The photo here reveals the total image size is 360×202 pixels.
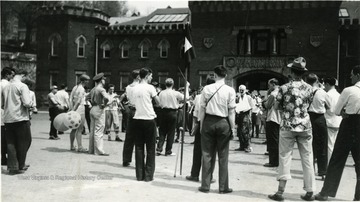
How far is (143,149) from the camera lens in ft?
26.6

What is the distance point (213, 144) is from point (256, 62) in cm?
2719

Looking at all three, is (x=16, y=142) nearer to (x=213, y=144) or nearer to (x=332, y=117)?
(x=213, y=144)

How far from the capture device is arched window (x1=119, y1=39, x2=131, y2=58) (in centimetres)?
4034

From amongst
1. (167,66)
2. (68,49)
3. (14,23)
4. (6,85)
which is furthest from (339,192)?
(14,23)

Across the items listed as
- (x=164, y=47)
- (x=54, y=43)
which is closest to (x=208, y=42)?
(x=164, y=47)

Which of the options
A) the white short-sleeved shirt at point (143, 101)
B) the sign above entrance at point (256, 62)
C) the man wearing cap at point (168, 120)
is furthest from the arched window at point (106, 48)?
the white short-sleeved shirt at point (143, 101)

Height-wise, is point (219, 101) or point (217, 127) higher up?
point (219, 101)

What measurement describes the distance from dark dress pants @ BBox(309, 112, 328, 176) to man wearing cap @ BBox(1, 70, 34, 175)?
20.4 feet

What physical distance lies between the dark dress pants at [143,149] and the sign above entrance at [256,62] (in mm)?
26212

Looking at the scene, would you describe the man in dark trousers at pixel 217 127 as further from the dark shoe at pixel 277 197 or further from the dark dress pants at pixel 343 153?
the dark dress pants at pixel 343 153

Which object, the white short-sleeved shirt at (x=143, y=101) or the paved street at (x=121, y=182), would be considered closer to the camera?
the paved street at (x=121, y=182)

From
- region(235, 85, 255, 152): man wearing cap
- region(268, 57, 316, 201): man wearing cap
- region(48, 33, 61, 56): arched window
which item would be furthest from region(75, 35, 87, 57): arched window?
region(268, 57, 316, 201): man wearing cap

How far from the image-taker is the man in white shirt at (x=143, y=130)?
7.95m

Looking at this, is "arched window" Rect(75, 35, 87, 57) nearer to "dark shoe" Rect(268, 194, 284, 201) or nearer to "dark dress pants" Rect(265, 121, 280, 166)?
"dark dress pants" Rect(265, 121, 280, 166)
